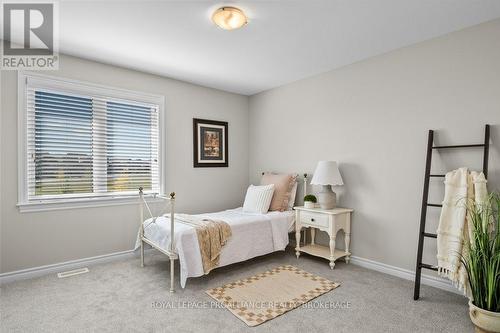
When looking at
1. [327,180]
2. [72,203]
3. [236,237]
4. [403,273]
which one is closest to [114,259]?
[72,203]

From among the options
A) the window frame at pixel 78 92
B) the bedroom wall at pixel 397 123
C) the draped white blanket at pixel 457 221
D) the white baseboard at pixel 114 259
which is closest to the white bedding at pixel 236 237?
the white baseboard at pixel 114 259

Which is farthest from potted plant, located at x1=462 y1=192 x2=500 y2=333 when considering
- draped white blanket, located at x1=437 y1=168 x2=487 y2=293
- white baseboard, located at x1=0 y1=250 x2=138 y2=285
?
white baseboard, located at x1=0 y1=250 x2=138 y2=285

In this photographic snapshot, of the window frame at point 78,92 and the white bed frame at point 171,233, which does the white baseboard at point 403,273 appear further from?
the window frame at point 78,92

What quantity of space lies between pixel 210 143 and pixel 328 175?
1.99 meters

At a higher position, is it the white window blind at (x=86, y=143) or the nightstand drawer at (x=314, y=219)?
the white window blind at (x=86, y=143)

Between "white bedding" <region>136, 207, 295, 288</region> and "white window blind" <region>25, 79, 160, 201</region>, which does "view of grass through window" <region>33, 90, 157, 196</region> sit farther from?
"white bedding" <region>136, 207, 295, 288</region>

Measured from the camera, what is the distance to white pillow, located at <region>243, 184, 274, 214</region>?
376cm

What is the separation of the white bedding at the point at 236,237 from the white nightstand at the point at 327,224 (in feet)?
0.70

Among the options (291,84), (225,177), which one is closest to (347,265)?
(225,177)

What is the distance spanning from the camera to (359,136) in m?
3.36

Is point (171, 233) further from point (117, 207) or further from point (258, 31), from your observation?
point (258, 31)

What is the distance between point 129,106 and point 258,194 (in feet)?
6.92

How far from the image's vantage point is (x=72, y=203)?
3188 mm

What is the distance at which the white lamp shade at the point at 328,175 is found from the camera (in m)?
3.29
